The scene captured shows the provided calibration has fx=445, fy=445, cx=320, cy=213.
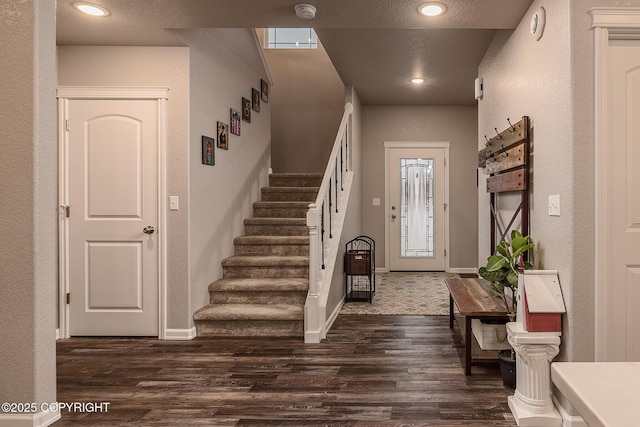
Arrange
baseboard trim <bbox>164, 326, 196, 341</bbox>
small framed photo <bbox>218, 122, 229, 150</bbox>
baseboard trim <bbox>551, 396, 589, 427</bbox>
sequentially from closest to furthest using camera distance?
baseboard trim <bbox>551, 396, 589, 427</bbox> < baseboard trim <bbox>164, 326, 196, 341</bbox> < small framed photo <bbox>218, 122, 229, 150</bbox>

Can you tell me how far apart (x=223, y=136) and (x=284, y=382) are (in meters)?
2.46

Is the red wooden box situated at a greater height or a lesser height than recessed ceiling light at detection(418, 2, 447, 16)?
lesser

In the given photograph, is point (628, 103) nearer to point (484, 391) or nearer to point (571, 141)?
point (571, 141)

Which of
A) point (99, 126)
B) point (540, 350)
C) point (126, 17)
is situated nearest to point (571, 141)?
point (540, 350)

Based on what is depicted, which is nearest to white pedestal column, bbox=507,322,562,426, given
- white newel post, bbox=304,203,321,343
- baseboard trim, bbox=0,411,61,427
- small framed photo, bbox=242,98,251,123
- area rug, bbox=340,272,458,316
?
white newel post, bbox=304,203,321,343

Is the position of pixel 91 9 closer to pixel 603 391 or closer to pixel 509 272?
pixel 509 272

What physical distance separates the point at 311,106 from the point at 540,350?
16.5 ft

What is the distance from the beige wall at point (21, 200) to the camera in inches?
84.9

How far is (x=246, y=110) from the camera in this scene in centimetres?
494

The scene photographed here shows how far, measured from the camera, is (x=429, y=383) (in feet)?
8.86

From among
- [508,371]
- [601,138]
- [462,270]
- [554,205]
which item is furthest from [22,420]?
[462,270]

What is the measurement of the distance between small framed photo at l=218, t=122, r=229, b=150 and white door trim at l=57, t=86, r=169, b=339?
693 millimetres

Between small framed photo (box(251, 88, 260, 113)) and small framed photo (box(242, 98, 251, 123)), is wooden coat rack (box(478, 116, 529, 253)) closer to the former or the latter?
small framed photo (box(242, 98, 251, 123))

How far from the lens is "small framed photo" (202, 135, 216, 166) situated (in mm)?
3856
